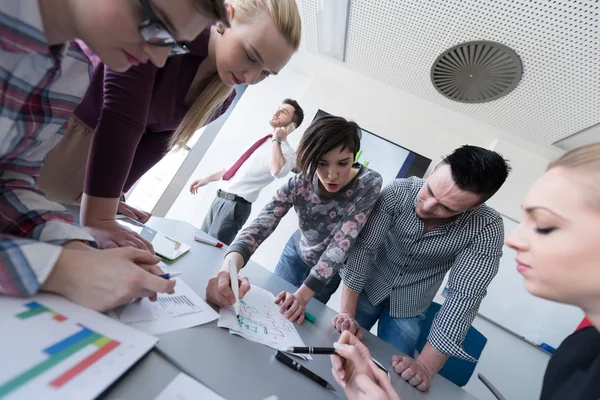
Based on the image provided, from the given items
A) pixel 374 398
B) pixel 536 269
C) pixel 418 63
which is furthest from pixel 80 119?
pixel 418 63

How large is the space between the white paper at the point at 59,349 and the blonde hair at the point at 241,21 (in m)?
0.65

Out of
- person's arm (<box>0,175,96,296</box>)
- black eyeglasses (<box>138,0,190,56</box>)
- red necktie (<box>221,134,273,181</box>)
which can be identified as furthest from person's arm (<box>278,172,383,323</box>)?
red necktie (<box>221,134,273,181</box>)

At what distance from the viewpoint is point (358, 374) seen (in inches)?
21.1

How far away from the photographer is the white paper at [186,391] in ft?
1.28

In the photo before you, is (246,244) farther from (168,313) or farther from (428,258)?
(428,258)

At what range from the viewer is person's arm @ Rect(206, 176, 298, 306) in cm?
73

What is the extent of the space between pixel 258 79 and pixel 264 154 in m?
1.28

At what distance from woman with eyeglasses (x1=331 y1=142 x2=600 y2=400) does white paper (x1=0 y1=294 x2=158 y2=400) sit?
393mm

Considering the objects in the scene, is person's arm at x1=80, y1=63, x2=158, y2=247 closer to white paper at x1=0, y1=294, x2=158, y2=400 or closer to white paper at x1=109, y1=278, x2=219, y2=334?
white paper at x1=109, y1=278, x2=219, y2=334

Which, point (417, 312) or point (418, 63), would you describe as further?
point (418, 63)

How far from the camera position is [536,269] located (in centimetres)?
51

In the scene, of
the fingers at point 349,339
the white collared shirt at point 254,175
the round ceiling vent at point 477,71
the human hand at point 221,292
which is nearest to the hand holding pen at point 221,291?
the human hand at point 221,292

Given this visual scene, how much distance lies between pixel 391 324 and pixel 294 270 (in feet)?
1.68

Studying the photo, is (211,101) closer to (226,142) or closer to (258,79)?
(258,79)
